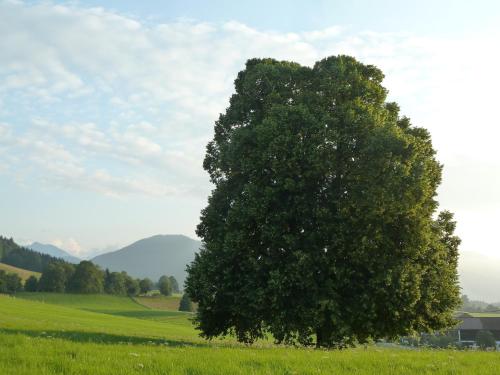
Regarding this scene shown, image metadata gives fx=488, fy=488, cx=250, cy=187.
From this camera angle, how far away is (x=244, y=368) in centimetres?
1139

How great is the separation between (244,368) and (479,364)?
6.75 meters

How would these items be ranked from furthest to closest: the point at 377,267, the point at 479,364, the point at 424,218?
the point at 424,218
the point at 377,267
the point at 479,364

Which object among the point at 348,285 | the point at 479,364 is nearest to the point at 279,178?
the point at 348,285

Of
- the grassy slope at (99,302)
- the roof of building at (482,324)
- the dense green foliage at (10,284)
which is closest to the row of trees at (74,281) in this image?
the dense green foliage at (10,284)

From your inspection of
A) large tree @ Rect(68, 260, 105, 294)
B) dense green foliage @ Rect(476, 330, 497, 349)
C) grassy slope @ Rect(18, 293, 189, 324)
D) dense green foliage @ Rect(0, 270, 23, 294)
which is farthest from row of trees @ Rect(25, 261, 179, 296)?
dense green foliage @ Rect(476, 330, 497, 349)

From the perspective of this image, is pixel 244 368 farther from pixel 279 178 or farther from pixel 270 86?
pixel 270 86

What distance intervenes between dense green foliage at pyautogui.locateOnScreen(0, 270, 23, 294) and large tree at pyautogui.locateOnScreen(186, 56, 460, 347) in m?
152

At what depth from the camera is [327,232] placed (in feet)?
75.9

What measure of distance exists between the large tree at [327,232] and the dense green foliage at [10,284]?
499ft

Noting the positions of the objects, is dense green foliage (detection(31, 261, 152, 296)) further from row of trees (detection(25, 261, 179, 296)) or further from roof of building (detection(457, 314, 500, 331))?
roof of building (detection(457, 314, 500, 331))

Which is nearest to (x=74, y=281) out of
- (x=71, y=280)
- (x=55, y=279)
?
(x=71, y=280)

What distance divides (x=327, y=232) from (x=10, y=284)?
540ft

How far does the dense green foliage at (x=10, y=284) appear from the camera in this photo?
157500mm

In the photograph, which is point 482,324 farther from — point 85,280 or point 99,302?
point 85,280
